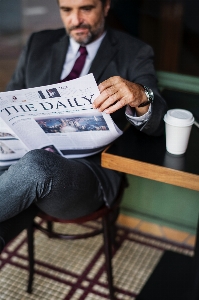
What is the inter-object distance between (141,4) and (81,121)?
2.44ft

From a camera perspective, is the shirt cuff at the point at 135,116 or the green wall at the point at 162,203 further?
the green wall at the point at 162,203

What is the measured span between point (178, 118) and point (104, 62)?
1.48 ft

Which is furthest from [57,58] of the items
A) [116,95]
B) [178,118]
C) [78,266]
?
Result: [78,266]

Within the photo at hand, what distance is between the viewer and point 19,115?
52.9 inches

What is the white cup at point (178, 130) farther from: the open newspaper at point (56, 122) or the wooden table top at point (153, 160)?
the open newspaper at point (56, 122)

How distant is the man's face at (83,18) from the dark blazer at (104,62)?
0.06 meters

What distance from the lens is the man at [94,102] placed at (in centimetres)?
136

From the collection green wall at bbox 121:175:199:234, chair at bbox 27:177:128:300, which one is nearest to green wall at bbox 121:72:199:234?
green wall at bbox 121:175:199:234

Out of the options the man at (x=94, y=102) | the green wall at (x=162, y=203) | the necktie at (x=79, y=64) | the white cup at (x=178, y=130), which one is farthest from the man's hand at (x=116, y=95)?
the green wall at (x=162, y=203)

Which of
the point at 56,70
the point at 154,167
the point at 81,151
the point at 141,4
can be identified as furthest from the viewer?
the point at 141,4

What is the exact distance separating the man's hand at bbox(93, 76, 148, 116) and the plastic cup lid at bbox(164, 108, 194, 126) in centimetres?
10

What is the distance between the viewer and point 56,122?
1352 millimetres

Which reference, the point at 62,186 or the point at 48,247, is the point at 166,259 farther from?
the point at 62,186

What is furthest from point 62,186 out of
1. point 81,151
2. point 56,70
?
point 56,70
